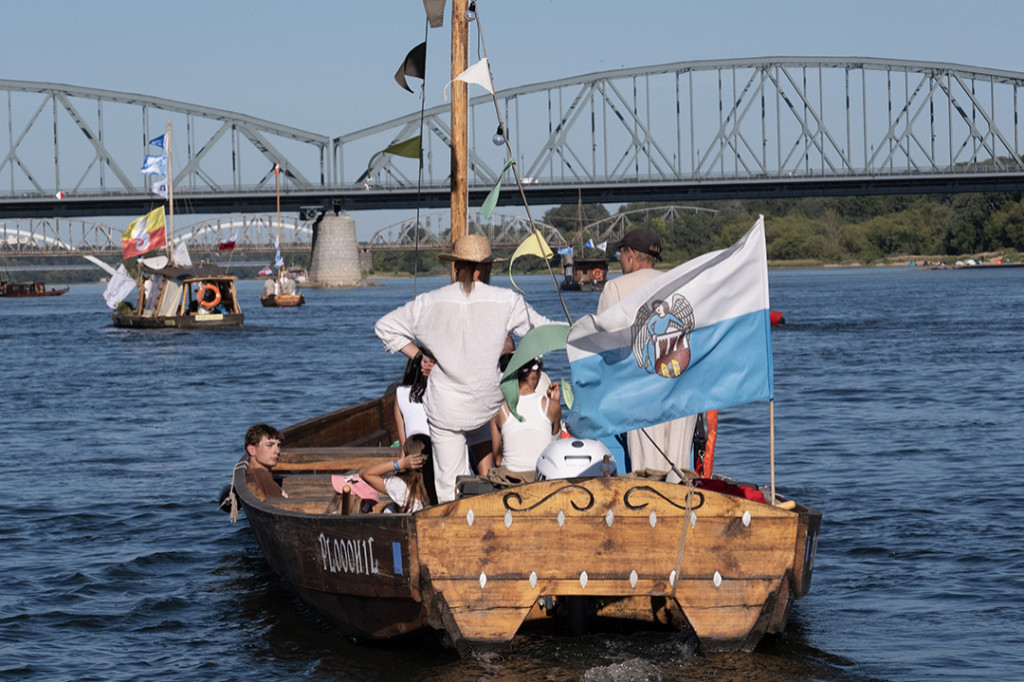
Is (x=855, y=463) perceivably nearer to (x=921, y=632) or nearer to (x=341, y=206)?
(x=921, y=632)

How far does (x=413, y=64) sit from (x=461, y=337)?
3.48m

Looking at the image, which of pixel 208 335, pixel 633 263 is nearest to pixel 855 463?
pixel 633 263

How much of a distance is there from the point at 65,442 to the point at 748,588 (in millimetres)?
14555

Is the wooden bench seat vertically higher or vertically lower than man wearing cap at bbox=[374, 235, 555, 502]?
lower

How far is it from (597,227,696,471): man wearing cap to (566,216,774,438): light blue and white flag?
658mm

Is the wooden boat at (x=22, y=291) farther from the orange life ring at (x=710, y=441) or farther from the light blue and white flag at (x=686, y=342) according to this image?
the light blue and white flag at (x=686, y=342)

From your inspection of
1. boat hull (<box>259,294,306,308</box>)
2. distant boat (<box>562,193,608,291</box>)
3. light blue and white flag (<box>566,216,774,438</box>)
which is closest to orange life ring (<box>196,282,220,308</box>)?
boat hull (<box>259,294,306,308</box>)

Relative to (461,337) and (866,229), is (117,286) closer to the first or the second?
(461,337)

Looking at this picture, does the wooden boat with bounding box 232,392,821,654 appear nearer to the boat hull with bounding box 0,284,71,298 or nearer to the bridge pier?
the bridge pier

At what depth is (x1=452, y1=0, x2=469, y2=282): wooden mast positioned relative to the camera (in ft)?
33.8

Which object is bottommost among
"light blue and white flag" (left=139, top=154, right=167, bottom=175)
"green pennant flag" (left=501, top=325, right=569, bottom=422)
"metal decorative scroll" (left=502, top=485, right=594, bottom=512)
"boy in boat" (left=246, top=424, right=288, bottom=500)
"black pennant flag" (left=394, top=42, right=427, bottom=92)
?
"boy in boat" (left=246, top=424, right=288, bottom=500)

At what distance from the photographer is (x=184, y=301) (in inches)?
2117

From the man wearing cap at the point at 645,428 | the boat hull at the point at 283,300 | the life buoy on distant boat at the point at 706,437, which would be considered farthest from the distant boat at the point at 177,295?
the man wearing cap at the point at 645,428

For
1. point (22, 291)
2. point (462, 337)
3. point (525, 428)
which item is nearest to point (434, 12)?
point (462, 337)
